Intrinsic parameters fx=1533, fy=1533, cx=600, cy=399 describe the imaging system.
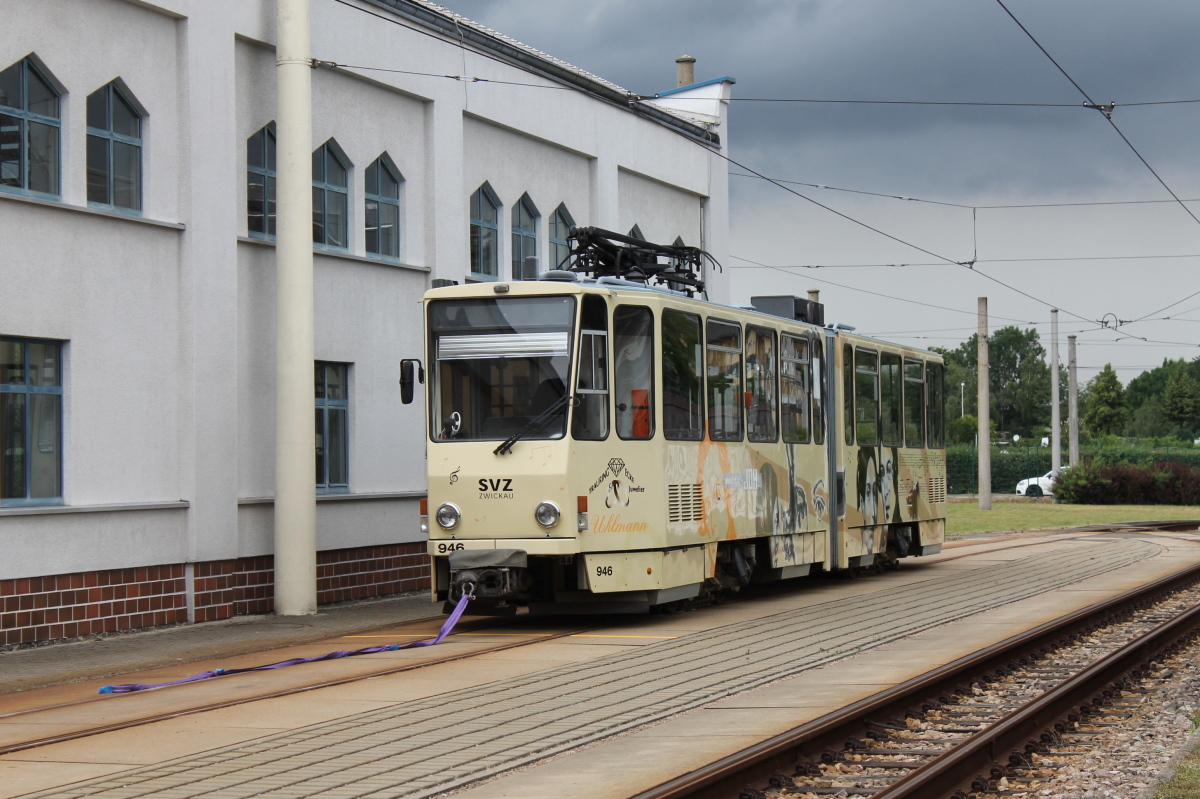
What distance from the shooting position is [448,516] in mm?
14742

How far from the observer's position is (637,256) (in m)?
18.1

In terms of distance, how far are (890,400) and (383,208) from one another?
7710mm

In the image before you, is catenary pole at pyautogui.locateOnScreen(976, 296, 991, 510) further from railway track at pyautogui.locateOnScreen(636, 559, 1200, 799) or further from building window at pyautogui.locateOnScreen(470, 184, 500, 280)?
railway track at pyautogui.locateOnScreen(636, 559, 1200, 799)

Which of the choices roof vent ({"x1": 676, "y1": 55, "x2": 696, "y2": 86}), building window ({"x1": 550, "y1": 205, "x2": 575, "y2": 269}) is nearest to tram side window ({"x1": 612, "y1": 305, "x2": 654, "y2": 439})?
building window ({"x1": 550, "y1": 205, "x2": 575, "y2": 269})

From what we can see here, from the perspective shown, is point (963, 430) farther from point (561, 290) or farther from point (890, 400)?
point (561, 290)

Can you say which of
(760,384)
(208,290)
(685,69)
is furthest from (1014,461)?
(208,290)

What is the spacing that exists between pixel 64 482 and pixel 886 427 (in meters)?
11.6

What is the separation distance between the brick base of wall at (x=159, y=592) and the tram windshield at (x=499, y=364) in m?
3.66

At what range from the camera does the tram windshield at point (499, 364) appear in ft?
47.6

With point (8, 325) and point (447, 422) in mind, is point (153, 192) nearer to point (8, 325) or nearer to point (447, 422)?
point (8, 325)

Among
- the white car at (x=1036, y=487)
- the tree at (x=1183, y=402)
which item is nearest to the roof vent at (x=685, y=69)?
the white car at (x=1036, y=487)

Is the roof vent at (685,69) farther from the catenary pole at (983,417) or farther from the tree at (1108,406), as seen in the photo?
the tree at (1108,406)

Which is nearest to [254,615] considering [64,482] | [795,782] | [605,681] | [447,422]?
[64,482]

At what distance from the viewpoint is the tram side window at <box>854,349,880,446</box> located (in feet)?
68.4
